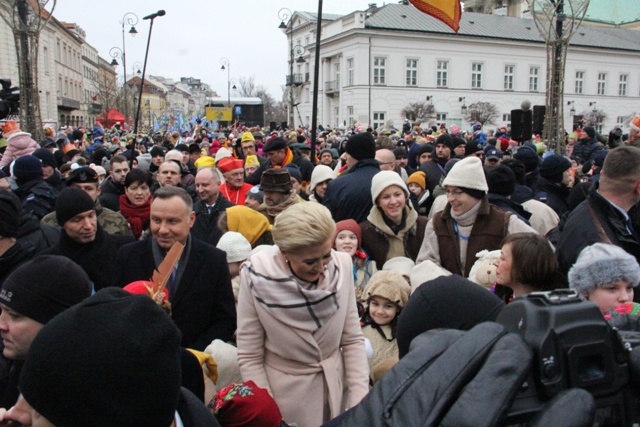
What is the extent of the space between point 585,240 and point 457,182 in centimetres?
102

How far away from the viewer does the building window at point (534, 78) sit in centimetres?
5903

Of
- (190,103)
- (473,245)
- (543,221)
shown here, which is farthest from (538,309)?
(190,103)

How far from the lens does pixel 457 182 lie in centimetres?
404

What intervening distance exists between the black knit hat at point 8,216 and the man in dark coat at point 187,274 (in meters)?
0.78

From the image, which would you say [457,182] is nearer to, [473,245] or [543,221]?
[473,245]

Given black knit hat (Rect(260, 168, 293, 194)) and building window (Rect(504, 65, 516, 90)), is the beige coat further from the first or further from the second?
building window (Rect(504, 65, 516, 90))

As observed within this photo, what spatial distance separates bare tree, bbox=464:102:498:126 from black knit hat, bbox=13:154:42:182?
166 feet

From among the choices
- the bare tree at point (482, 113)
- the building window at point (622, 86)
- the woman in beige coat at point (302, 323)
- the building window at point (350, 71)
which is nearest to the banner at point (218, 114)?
the woman in beige coat at point (302, 323)

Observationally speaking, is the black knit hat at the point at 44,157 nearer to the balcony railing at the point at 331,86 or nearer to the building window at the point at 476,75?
the balcony railing at the point at 331,86

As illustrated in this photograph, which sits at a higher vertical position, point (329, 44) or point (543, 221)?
point (329, 44)

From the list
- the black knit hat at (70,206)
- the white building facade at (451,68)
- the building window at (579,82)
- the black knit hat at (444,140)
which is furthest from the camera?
the building window at (579,82)

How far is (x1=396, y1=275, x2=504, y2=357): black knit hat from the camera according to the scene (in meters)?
1.86

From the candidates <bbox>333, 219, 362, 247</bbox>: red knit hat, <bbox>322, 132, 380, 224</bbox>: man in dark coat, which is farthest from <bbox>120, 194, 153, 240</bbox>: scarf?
<bbox>333, 219, 362, 247</bbox>: red knit hat

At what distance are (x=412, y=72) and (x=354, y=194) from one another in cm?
5229
